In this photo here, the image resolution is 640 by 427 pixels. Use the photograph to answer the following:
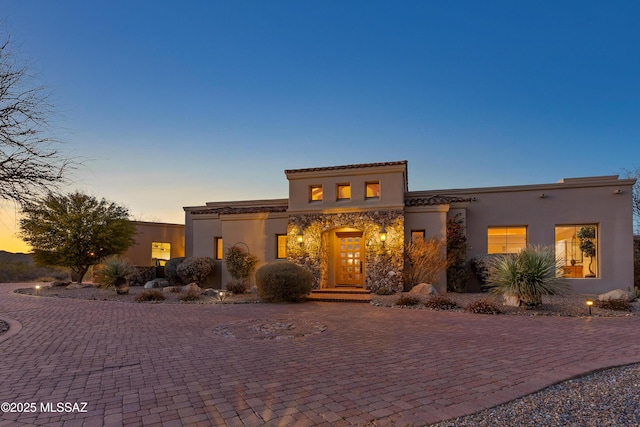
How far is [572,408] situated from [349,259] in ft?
43.8

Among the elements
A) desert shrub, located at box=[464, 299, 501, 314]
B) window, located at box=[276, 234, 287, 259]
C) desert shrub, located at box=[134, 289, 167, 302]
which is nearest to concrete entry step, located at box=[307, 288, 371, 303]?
window, located at box=[276, 234, 287, 259]

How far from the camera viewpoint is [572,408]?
3.44 metres

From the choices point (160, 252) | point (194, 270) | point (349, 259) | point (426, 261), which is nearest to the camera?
point (426, 261)

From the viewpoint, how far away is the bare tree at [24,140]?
22.3 feet

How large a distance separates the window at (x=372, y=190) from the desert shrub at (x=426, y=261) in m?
2.79

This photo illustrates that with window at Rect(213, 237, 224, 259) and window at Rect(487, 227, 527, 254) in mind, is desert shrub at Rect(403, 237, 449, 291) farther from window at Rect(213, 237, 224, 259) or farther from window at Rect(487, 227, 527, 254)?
window at Rect(213, 237, 224, 259)

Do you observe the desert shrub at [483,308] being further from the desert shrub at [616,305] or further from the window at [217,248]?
the window at [217,248]

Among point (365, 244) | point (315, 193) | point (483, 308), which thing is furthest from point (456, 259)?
point (315, 193)

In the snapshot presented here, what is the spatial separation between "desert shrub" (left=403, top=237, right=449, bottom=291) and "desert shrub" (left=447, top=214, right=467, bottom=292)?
0.51 metres

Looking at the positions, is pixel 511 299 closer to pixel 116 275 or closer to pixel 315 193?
pixel 315 193

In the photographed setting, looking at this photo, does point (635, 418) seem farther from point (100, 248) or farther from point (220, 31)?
point (100, 248)

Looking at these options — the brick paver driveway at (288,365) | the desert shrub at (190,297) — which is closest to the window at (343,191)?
the desert shrub at (190,297)

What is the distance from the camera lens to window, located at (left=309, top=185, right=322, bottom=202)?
56.0 ft

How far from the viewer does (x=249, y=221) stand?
712 inches
